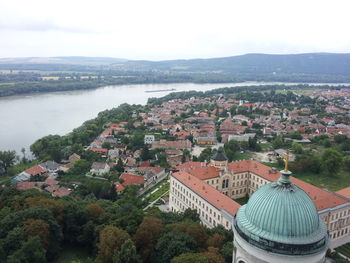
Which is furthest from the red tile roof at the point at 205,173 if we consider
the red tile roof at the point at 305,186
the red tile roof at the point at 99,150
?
the red tile roof at the point at 99,150

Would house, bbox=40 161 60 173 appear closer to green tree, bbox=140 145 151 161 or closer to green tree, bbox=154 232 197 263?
green tree, bbox=140 145 151 161

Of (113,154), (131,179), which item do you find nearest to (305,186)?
(131,179)

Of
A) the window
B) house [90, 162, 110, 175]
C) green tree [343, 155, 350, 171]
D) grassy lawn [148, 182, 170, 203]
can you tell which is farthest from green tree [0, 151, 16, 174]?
green tree [343, 155, 350, 171]

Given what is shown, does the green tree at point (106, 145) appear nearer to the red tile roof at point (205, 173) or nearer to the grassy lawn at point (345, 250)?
the red tile roof at point (205, 173)

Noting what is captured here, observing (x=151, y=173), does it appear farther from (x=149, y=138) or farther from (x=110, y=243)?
(x=110, y=243)

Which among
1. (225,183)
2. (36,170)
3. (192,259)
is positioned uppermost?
(192,259)

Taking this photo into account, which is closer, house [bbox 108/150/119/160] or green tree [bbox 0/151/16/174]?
green tree [bbox 0/151/16/174]
